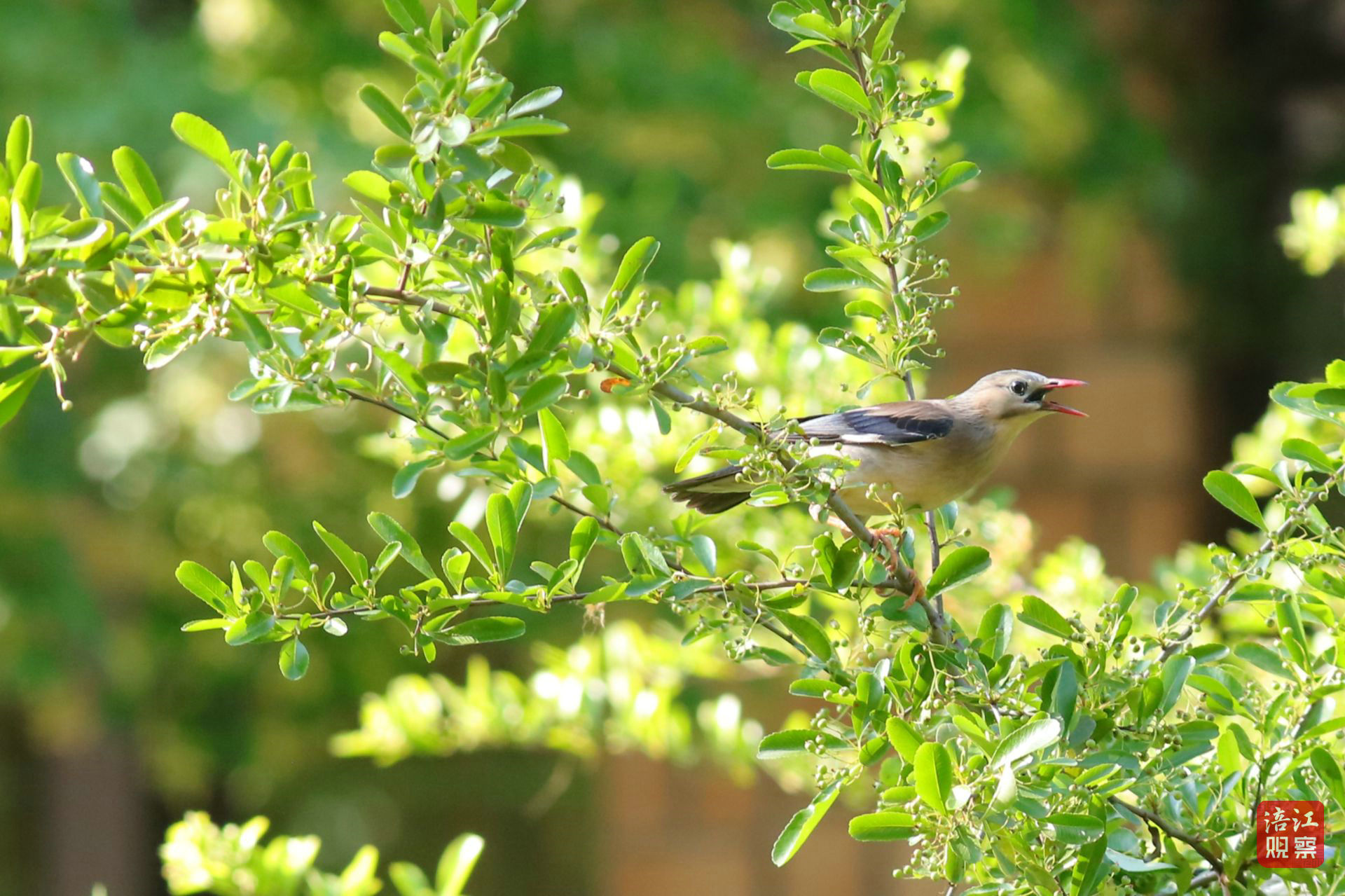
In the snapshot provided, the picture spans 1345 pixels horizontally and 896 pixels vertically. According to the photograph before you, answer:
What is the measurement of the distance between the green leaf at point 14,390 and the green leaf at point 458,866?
0.85m

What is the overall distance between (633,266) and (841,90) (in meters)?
0.27

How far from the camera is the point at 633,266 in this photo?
1.35m

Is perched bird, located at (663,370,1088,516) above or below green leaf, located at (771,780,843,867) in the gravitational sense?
above

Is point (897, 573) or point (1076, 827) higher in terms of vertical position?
point (897, 573)

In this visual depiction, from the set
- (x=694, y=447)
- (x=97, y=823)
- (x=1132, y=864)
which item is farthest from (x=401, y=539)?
(x=97, y=823)

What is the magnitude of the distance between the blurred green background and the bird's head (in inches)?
77.5

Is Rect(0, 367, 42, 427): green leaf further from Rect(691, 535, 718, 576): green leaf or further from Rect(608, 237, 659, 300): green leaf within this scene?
Rect(691, 535, 718, 576): green leaf

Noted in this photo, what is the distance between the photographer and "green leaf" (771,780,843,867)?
128cm

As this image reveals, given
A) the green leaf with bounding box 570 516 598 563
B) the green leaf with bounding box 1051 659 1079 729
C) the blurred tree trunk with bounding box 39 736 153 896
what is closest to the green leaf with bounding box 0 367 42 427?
the green leaf with bounding box 570 516 598 563

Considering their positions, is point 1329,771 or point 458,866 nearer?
point 1329,771

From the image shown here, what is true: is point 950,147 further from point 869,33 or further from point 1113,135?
point 1113,135

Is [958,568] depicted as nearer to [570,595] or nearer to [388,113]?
[570,595]

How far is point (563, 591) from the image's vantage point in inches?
52.3
